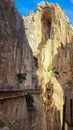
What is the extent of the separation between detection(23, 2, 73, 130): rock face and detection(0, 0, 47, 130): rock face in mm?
14060

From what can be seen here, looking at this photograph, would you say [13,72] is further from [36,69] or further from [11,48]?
[36,69]

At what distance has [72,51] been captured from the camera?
153 ft

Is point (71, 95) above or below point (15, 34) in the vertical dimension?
below

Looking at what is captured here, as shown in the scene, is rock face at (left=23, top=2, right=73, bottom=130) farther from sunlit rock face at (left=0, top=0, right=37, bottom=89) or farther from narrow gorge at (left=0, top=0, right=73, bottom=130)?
sunlit rock face at (left=0, top=0, right=37, bottom=89)

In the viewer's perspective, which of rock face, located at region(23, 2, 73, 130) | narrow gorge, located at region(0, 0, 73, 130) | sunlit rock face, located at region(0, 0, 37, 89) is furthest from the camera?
rock face, located at region(23, 2, 73, 130)

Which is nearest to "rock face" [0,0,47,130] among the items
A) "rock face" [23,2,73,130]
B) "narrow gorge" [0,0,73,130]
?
"narrow gorge" [0,0,73,130]

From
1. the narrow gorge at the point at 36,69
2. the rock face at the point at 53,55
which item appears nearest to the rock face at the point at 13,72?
the narrow gorge at the point at 36,69

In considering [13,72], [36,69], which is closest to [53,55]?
[36,69]

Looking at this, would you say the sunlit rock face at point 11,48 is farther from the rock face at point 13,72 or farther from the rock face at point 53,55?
the rock face at point 53,55

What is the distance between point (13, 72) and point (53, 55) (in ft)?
85.8

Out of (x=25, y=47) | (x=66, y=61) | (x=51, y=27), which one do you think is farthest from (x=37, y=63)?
(x=25, y=47)

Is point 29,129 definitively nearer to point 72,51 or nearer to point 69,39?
point 72,51

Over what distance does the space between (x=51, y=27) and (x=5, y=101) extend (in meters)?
34.9

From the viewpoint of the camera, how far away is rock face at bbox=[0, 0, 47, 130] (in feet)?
54.1
